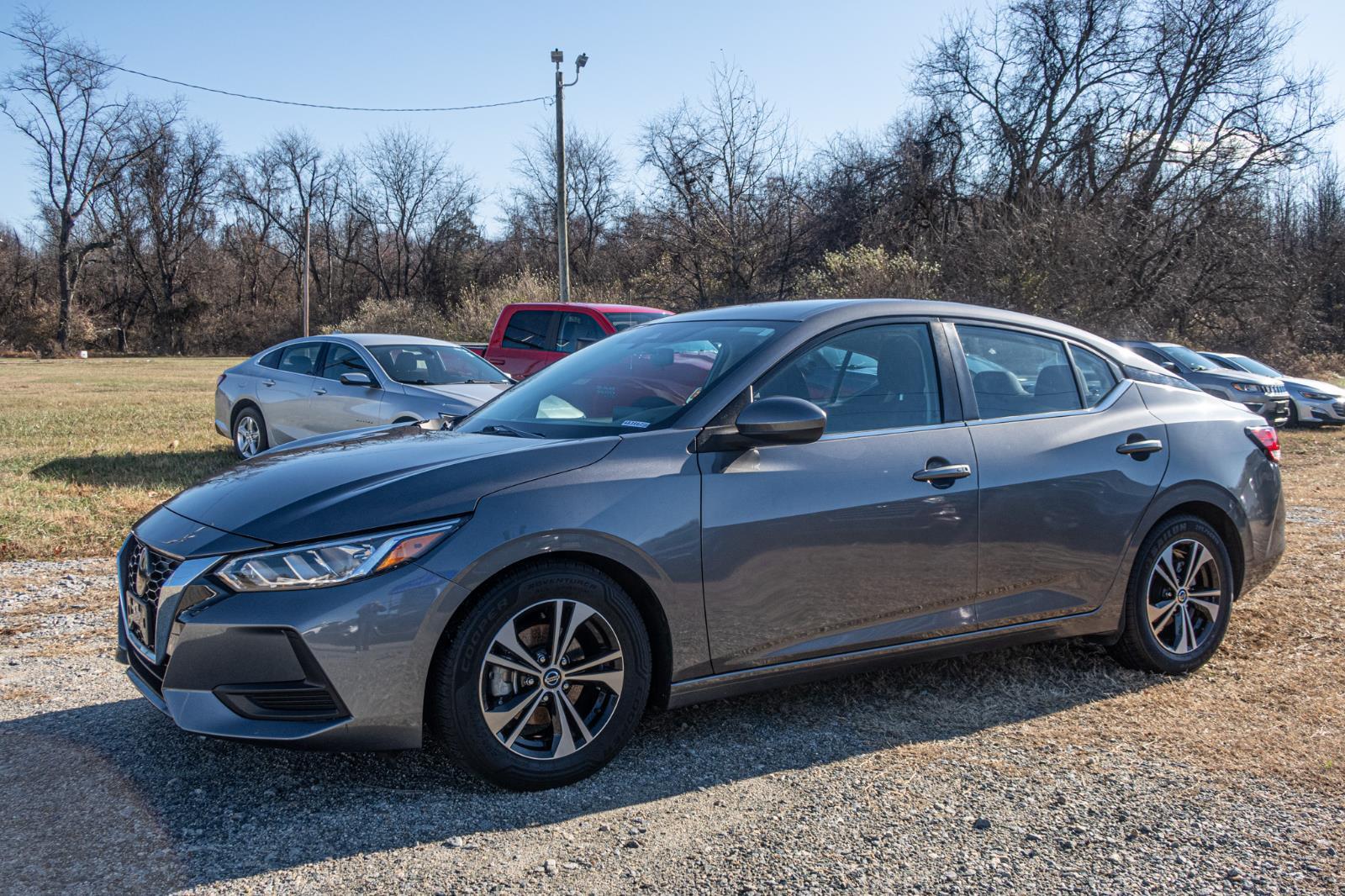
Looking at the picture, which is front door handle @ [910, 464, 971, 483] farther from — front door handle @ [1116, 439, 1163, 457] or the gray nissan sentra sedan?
front door handle @ [1116, 439, 1163, 457]

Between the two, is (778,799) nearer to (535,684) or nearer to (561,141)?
(535,684)

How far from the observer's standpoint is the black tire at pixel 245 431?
11766mm

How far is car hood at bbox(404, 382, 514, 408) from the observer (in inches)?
404

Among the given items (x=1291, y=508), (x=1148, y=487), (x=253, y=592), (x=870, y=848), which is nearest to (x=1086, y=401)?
(x=1148, y=487)

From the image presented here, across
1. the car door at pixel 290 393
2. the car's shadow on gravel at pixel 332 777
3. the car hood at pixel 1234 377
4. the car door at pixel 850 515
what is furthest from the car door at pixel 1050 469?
the car hood at pixel 1234 377

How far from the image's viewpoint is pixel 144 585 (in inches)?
132

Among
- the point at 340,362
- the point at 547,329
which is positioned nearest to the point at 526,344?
the point at 547,329

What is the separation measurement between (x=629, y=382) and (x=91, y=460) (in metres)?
9.71

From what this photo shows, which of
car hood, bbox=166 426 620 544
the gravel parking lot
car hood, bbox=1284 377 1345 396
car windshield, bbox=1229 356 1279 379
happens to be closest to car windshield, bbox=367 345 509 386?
the gravel parking lot

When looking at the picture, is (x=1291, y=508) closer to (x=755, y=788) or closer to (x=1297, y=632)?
(x=1297, y=632)

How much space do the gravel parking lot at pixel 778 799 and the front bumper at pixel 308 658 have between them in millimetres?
299

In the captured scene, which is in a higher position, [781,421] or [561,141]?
[561,141]

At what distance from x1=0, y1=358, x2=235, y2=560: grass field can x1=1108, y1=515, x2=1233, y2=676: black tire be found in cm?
641

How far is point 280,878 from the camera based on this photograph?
108 inches
